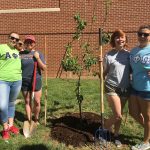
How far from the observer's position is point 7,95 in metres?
6.10

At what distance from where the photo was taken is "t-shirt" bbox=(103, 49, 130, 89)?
5.83 m

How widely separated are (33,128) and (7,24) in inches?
353

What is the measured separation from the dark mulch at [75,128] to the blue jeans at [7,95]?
95 centimetres

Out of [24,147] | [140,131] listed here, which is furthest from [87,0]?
[24,147]

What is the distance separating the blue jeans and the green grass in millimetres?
501

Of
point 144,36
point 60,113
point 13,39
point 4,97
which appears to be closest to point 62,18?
point 60,113

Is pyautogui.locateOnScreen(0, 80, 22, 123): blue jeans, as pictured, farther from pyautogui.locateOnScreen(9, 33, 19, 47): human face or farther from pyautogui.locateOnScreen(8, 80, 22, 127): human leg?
pyautogui.locateOnScreen(9, 33, 19, 47): human face

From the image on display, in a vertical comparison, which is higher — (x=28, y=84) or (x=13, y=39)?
(x=13, y=39)

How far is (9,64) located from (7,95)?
0.51 m

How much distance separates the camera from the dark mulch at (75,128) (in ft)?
20.9

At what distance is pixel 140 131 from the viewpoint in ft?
23.0

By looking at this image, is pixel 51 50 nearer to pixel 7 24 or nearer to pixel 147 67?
pixel 7 24

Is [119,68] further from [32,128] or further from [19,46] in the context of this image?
[32,128]

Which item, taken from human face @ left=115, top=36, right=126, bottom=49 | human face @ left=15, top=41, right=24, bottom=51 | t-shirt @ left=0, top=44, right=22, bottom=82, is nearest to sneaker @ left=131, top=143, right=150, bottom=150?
human face @ left=115, top=36, right=126, bottom=49
